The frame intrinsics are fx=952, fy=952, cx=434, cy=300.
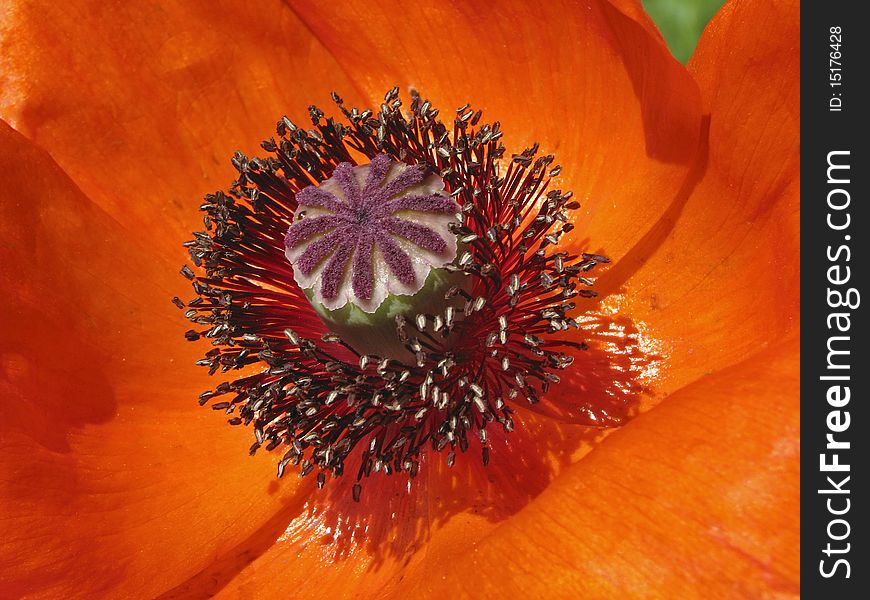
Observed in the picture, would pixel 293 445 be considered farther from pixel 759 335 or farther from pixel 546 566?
pixel 759 335

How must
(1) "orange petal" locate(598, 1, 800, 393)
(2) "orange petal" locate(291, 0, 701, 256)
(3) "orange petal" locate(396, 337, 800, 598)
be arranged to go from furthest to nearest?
(2) "orange petal" locate(291, 0, 701, 256) < (1) "orange petal" locate(598, 1, 800, 393) < (3) "orange petal" locate(396, 337, 800, 598)

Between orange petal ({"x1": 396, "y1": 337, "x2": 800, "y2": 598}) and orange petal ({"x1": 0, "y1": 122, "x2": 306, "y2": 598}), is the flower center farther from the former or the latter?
orange petal ({"x1": 396, "y1": 337, "x2": 800, "y2": 598})

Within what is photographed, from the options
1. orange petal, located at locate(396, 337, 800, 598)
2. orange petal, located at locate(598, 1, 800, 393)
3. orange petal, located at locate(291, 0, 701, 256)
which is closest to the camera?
orange petal, located at locate(396, 337, 800, 598)

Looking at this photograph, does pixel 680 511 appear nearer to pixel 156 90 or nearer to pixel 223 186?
pixel 223 186

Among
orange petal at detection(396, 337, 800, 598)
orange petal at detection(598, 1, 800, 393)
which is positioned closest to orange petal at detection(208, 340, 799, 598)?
orange petal at detection(396, 337, 800, 598)

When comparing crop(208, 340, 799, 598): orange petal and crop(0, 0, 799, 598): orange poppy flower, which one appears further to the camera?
crop(0, 0, 799, 598): orange poppy flower

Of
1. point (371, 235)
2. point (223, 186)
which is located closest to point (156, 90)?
point (223, 186)
